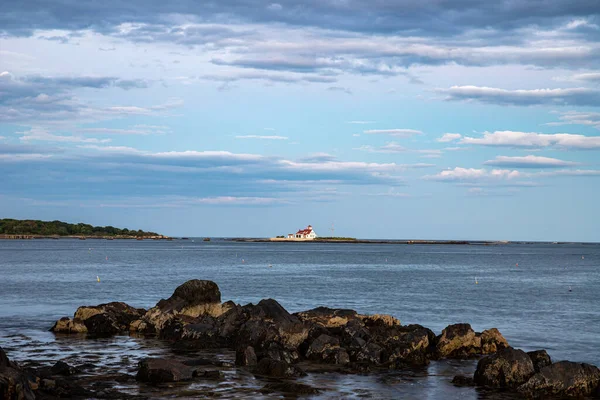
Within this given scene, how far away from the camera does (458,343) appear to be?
108 ft

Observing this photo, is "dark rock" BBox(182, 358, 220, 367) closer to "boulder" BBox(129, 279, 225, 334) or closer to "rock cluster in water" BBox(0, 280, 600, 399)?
"rock cluster in water" BBox(0, 280, 600, 399)

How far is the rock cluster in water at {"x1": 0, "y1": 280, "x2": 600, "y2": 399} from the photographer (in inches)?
1000

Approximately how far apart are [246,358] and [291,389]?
5105mm

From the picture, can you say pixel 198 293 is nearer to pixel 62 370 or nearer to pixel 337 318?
pixel 337 318

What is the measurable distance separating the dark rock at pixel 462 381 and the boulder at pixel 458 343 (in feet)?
16.7

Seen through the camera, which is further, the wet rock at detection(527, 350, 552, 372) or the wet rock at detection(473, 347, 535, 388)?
the wet rock at detection(527, 350, 552, 372)

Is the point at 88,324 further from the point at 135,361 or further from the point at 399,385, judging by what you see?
the point at 399,385

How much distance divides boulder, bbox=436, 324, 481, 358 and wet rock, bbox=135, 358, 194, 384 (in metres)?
12.5

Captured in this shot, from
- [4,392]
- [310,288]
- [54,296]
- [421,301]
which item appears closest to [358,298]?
[421,301]

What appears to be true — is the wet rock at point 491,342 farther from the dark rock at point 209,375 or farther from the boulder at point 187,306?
the boulder at point 187,306

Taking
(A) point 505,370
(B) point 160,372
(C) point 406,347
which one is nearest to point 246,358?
(B) point 160,372

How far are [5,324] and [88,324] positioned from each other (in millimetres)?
6593

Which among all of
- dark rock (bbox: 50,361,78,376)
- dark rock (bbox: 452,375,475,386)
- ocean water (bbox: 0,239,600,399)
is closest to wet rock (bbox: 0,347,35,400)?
ocean water (bbox: 0,239,600,399)

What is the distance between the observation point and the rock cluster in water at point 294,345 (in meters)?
25.4
